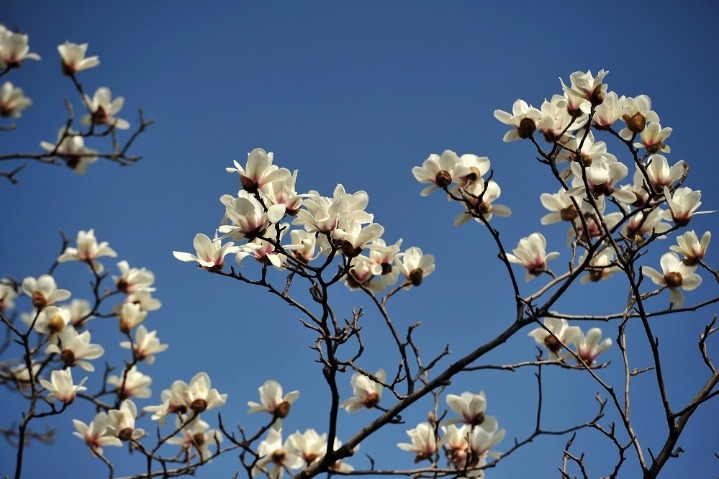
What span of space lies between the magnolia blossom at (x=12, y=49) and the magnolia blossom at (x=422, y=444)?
98.2 inches

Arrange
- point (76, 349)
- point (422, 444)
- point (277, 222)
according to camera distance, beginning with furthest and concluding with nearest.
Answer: point (76, 349) → point (422, 444) → point (277, 222)

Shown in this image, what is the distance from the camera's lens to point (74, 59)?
2721 millimetres

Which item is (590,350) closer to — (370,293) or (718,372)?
(718,372)

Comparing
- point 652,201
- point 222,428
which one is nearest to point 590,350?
point 652,201

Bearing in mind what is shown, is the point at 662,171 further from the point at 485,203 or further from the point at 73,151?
the point at 73,151

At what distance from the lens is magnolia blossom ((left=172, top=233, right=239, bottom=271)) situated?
5.15 ft

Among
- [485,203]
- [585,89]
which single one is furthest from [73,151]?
[585,89]

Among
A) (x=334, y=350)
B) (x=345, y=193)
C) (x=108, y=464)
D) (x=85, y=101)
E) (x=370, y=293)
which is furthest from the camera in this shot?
(x=85, y=101)

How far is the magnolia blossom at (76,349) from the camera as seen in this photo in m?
2.37

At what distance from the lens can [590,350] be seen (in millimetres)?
2088

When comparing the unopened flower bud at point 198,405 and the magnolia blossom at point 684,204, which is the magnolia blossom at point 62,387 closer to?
the unopened flower bud at point 198,405

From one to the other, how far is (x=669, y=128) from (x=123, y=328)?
2551 mm

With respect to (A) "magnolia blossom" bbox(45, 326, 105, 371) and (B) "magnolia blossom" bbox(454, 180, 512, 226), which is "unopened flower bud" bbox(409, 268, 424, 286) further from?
(A) "magnolia blossom" bbox(45, 326, 105, 371)

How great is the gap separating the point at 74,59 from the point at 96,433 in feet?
5.85
